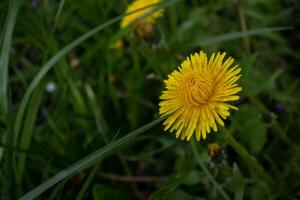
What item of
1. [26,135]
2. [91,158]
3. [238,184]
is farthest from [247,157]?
[26,135]

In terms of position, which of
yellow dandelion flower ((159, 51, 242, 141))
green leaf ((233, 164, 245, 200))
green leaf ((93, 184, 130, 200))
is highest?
green leaf ((93, 184, 130, 200))

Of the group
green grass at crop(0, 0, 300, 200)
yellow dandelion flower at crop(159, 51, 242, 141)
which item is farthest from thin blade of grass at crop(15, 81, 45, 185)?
yellow dandelion flower at crop(159, 51, 242, 141)

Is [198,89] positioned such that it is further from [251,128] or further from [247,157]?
[251,128]

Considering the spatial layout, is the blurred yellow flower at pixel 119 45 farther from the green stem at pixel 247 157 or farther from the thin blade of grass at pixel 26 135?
the green stem at pixel 247 157

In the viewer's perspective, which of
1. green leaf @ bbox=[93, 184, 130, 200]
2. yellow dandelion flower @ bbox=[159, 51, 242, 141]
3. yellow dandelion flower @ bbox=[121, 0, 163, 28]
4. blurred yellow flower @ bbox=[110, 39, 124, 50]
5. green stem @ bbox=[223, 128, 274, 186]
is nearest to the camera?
yellow dandelion flower @ bbox=[159, 51, 242, 141]

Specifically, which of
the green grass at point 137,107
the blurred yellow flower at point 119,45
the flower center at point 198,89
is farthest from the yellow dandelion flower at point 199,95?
the blurred yellow flower at point 119,45

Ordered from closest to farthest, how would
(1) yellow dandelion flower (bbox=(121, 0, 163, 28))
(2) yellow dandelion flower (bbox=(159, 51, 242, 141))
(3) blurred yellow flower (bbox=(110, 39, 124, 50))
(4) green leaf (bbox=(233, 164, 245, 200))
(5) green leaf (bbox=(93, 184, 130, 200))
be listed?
(2) yellow dandelion flower (bbox=(159, 51, 242, 141))
(4) green leaf (bbox=(233, 164, 245, 200))
(5) green leaf (bbox=(93, 184, 130, 200))
(1) yellow dandelion flower (bbox=(121, 0, 163, 28))
(3) blurred yellow flower (bbox=(110, 39, 124, 50))

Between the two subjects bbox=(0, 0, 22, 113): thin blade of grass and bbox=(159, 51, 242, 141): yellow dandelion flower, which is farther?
bbox=(0, 0, 22, 113): thin blade of grass

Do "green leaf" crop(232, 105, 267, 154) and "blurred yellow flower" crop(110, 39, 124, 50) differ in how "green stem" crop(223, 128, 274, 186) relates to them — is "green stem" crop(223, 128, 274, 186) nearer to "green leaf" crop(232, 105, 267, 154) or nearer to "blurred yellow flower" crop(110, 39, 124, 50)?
"green leaf" crop(232, 105, 267, 154)
